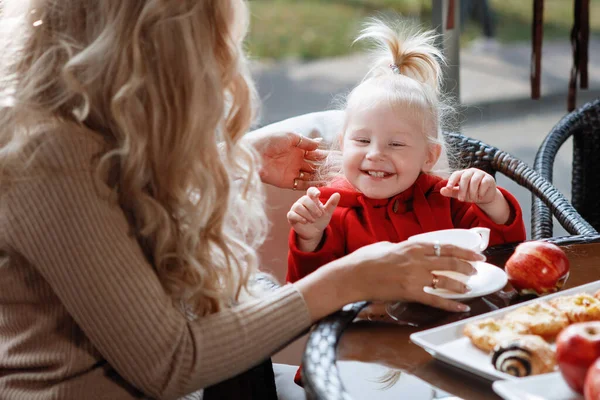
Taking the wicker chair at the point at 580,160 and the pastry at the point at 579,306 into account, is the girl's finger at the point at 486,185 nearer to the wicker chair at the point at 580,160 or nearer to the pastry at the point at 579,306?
the wicker chair at the point at 580,160

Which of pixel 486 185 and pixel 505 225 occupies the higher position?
pixel 486 185

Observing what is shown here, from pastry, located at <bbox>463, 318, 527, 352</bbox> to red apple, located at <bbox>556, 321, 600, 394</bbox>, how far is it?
128 mm

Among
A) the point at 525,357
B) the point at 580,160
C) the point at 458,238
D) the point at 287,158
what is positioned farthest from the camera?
the point at 580,160

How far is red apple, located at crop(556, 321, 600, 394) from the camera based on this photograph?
91 cm

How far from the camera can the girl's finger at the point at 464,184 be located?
168cm

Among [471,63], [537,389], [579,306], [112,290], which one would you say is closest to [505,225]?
[579,306]

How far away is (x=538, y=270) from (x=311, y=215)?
51cm

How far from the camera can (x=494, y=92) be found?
14.1 feet

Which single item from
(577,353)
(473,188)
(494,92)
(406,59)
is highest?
(406,59)

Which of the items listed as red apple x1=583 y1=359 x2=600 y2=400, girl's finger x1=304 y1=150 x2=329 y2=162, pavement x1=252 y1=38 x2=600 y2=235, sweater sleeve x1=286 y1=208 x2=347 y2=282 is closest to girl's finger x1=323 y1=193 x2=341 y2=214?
sweater sleeve x1=286 y1=208 x2=347 y2=282

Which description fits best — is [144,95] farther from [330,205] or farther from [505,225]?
[505,225]

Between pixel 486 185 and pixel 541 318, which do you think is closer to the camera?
pixel 541 318

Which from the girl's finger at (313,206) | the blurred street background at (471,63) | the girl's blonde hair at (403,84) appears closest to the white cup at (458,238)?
the girl's finger at (313,206)

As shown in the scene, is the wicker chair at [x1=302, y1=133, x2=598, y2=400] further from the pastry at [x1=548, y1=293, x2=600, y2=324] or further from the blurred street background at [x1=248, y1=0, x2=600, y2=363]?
the blurred street background at [x1=248, y1=0, x2=600, y2=363]
